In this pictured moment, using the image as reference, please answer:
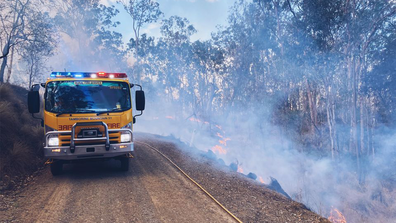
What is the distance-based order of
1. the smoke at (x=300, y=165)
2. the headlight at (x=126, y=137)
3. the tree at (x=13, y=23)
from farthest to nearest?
the smoke at (x=300, y=165), the tree at (x=13, y=23), the headlight at (x=126, y=137)

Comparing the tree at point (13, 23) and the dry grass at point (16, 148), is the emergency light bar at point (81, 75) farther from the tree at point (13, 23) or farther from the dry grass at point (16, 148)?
the tree at point (13, 23)

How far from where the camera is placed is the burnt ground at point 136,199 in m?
5.43

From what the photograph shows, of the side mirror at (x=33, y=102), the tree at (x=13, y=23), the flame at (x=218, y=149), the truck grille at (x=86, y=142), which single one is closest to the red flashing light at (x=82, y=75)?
the side mirror at (x=33, y=102)

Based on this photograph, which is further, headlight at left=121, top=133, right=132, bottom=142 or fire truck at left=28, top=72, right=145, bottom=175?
headlight at left=121, top=133, right=132, bottom=142

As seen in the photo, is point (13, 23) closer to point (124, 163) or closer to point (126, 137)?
point (124, 163)

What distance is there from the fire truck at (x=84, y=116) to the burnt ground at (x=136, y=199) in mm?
796

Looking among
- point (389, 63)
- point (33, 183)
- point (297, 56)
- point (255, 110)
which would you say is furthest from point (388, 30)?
point (33, 183)

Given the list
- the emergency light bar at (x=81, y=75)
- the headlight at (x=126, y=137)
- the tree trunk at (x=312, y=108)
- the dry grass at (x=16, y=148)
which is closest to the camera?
the headlight at (x=126, y=137)

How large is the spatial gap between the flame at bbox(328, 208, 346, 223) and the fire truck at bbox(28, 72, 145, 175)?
1274 centimetres

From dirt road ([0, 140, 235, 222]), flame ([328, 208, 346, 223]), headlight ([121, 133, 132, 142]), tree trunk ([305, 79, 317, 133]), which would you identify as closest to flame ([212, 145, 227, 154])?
tree trunk ([305, 79, 317, 133])

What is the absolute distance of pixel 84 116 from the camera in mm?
6930

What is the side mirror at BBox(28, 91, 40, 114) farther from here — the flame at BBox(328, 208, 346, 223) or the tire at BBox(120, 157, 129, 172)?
the flame at BBox(328, 208, 346, 223)

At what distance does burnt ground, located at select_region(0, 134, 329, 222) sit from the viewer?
17.8 feet

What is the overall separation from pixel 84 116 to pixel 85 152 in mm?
935
